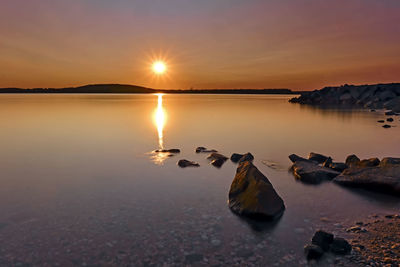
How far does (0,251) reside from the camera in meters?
6.62

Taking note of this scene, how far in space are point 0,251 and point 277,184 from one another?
9890 mm

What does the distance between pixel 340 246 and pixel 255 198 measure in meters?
2.83

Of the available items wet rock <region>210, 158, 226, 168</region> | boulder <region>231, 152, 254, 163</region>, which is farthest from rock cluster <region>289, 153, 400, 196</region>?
wet rock <region>210, 158, 226, 168</region>

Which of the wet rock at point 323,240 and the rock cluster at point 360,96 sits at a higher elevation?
the rock cluster at point 360,96

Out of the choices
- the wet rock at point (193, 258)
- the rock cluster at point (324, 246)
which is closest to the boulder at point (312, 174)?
the rock cluster at point (324, 246)

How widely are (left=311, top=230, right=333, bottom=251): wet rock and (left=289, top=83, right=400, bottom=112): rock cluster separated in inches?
2509

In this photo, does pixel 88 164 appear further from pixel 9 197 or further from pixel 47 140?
pixel 47 140

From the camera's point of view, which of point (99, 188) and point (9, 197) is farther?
point (99, 188)

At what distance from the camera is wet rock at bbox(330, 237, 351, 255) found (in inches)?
254

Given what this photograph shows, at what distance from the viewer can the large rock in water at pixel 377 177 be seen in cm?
1026

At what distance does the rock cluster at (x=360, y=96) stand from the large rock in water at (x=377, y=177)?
5737 centimetres

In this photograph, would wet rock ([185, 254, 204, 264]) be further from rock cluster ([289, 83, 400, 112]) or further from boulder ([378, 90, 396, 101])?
boulder ([378, 90, 396, 101])

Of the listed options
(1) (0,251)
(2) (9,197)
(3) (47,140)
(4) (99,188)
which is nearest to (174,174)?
(4) (99,188)

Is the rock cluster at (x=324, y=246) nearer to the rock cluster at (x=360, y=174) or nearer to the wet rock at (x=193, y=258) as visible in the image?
the wet rock at (x=193, y=258)
